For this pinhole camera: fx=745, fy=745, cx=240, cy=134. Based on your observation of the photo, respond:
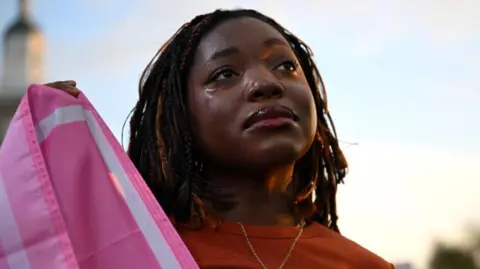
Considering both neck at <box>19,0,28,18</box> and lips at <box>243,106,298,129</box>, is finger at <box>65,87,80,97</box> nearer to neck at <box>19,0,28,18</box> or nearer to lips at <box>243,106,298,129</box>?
lips at <box>243,106,298,129</box>

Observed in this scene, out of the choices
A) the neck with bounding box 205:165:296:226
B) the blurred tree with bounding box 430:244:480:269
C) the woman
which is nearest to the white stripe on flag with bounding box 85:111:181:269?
the woman

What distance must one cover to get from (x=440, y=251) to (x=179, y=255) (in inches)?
623

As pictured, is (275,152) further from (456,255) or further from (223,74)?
(456,255)

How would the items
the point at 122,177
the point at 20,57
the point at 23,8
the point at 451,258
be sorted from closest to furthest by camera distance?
the point at 122,177 → the point at 451,258 → the point at 20,57 → the point at 23,8

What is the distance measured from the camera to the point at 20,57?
60.8ft

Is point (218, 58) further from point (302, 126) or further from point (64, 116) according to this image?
point (64, 116)

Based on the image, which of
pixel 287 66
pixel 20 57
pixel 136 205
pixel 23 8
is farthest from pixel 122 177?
pixel 23 8

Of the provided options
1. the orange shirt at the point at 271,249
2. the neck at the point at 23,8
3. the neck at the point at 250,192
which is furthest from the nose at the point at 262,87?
the neck at the point at 23,8

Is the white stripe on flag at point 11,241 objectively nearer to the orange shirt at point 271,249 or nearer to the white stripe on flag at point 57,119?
the white stripe on flag at point 57,119

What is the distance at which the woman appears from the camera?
138 cm

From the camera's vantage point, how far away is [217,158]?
1.43m

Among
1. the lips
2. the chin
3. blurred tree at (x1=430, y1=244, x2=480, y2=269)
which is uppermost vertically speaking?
the lips

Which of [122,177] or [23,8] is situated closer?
[122,177]

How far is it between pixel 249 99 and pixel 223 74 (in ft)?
0.28
